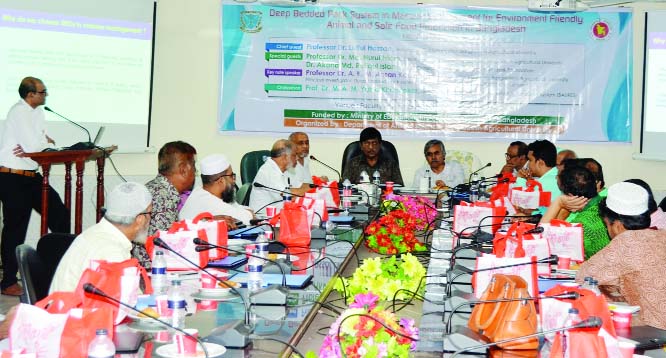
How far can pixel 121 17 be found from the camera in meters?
6.91

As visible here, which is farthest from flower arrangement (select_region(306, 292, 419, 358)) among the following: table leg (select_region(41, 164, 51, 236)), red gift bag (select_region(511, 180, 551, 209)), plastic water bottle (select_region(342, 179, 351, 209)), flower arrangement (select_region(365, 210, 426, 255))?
table leg (select_region(41, 164, 51, 236))

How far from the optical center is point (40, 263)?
270 centimetres

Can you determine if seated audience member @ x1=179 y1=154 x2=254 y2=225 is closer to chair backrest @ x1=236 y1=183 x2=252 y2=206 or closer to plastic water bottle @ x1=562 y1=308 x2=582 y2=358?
chair backrest @ x1=236 y1=183 x2=252 y2=206

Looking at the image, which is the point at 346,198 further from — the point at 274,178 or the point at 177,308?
the point at 177,308

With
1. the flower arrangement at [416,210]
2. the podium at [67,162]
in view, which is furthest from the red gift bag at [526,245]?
the podium at [67,162]

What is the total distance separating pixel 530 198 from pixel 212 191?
77.5 inches

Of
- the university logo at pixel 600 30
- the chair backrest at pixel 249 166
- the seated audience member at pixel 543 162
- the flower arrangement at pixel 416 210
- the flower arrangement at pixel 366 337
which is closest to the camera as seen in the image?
the flower arrangement at pixel 366 337

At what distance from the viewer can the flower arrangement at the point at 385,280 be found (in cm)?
265

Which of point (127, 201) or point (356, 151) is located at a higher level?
point (356, 151)

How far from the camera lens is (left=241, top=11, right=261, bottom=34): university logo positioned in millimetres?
7234

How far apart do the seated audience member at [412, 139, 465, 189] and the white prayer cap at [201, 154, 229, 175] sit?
8.89 feet

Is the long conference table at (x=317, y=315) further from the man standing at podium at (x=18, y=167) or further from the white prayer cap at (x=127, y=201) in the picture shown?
the man standing at podium at (x=18, y=167)

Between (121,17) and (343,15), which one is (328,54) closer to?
(343,15)

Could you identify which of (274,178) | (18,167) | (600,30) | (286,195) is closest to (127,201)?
(286,195)
